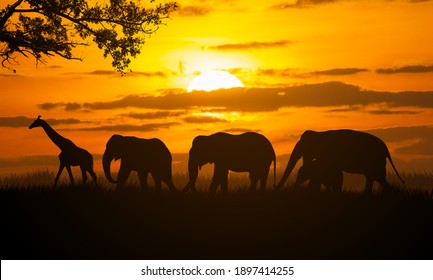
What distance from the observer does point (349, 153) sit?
26219mm

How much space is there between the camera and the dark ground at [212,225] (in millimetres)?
18750

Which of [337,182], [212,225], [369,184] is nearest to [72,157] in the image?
[337,182]

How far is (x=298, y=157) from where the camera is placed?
27031 mm

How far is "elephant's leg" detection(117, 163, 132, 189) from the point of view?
1004 inches

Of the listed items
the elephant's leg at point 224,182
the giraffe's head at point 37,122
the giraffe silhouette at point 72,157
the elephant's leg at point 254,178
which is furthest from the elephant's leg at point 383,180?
the giraffe's head at point 37,122

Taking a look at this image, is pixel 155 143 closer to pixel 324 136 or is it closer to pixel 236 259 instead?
pixel 324 136

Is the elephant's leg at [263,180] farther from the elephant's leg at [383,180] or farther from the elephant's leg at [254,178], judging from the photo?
the elephant's leg at [383,180]

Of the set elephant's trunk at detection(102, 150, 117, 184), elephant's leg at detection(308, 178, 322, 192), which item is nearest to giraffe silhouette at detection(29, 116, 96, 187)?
elephant's trunk at detection(102, 150, 117, 184)

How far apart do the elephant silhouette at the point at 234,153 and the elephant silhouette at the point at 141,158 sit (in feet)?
3.00

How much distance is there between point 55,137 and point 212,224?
10817 mm

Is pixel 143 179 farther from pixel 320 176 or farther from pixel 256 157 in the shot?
pixel 320 176

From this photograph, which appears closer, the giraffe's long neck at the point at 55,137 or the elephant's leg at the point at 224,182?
the elephant's leg at the point at 224,182

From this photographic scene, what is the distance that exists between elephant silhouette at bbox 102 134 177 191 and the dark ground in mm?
1990

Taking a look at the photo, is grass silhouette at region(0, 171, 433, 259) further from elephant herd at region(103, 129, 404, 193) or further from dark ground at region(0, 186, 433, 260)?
elephant herd at region(103, 129, 404, 193)
